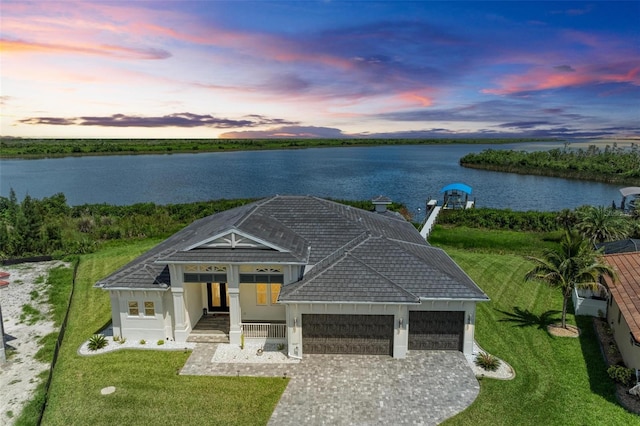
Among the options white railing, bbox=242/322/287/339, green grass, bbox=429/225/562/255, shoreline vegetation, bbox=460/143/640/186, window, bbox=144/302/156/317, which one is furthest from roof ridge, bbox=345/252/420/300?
shoreline vegetation, bbox=460/143/640/186

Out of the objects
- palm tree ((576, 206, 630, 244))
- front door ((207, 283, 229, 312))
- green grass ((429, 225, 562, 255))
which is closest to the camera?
front door ((207, 283, 229, 312))

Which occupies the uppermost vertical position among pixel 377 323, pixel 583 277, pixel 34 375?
pixel 583 277

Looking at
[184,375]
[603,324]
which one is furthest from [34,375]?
[603,324]

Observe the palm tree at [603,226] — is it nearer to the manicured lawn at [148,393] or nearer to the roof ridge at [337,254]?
the roof ridge at [337,254]

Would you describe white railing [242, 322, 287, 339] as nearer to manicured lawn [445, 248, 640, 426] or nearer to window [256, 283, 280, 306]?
window [256, 283, 280, 306]

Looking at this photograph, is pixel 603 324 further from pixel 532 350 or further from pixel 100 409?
pixel 100 409

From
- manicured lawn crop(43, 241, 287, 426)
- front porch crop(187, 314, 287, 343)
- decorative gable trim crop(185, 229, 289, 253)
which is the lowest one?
manicured lawn crop(43, 241, 287, 426)

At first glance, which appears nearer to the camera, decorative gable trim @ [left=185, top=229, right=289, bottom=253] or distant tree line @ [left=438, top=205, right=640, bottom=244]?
decorative gable trim @ [left=185, top=229, right=289, bottom=253]

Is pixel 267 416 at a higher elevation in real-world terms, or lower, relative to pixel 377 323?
lower
